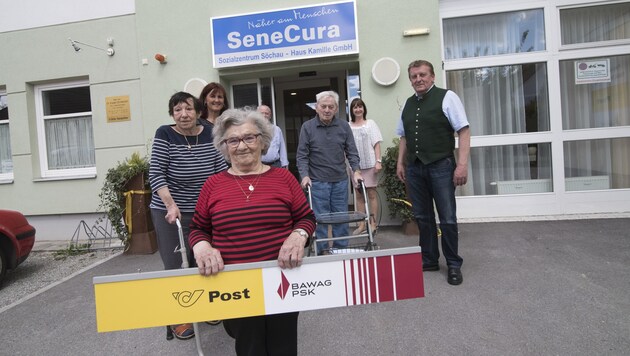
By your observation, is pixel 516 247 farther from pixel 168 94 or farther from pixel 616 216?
pixel 168 94

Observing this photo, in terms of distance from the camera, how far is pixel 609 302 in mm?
2938

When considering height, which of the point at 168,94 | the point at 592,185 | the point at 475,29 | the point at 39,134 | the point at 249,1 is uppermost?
the point at 249,1

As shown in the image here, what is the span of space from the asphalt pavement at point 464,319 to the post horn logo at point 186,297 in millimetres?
1389

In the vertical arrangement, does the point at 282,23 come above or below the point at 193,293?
above

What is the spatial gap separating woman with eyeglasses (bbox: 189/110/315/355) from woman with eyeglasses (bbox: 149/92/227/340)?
35.8 inches

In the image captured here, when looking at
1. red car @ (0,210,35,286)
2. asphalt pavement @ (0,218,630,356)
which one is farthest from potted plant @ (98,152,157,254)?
asphalt pavement @ (0,218,630,356)

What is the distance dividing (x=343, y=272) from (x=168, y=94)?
223 inches

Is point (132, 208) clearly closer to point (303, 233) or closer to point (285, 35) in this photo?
point (285, 35)

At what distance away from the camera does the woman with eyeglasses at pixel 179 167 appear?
8.56ft

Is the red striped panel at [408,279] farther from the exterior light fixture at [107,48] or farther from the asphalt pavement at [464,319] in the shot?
the exterior light fixture at [107,48]

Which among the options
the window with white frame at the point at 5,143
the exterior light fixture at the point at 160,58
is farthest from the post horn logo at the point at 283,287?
the window with white frame at the point at 5,143

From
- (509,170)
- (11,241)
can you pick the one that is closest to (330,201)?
(509,170)

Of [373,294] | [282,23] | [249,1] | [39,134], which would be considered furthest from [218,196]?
[39,134]

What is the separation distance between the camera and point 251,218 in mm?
1640
